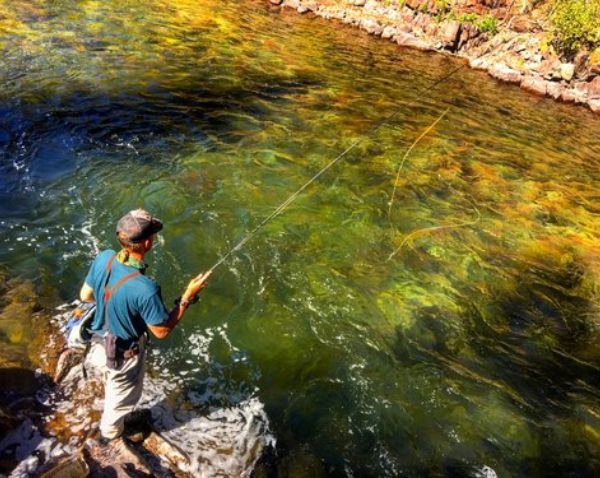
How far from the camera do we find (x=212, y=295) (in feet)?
23.4

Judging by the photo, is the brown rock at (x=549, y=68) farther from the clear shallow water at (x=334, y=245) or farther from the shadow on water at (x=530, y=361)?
the shadow on water at (x=530, y=361)

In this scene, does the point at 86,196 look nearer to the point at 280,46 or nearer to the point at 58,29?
the point at 58,29

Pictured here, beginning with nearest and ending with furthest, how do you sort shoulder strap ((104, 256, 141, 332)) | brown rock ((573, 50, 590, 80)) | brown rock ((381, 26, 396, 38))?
shoulder strap ((104, 256, 141, 332)) < brown rock ((573, 50, 590, 80)) < brown rock ((381, 26, 396, 38))

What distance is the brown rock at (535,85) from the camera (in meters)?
24.7

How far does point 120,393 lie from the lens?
435 centimetres

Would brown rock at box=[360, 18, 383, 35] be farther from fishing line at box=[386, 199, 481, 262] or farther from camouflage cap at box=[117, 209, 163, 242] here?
camouflage cap at box=[117, 209, 163, 242]

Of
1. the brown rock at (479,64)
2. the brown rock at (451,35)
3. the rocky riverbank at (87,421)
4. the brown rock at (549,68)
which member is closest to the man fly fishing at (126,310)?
the rocky riverbank at (87,421)

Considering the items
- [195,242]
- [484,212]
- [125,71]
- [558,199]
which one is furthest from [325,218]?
[125,71]

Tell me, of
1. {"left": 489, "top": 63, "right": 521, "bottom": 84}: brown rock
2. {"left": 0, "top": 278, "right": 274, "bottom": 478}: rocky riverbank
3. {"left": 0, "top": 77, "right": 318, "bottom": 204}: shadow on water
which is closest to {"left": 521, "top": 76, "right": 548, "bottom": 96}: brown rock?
{"left": 489, "top": 63, "right": 521, "bottom": 84}: brown rock

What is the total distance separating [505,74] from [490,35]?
6.16 meters

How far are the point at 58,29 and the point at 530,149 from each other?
1907 cm

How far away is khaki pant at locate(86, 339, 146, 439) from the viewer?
169 inches

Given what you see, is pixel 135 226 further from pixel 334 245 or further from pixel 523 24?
pixel 523 24

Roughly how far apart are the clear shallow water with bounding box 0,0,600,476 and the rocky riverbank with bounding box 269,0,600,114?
1025cm
